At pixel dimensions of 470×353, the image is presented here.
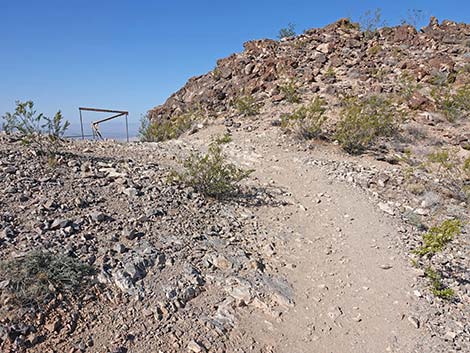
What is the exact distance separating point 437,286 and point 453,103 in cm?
975

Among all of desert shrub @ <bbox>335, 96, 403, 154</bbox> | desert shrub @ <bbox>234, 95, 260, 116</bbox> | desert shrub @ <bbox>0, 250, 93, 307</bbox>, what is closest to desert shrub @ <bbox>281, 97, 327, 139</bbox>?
desert shrub @ <bbox>335, 96, 403, 154</bbox>

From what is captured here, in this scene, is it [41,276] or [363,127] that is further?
[363,127]

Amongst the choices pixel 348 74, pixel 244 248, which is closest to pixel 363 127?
pixel 244 248

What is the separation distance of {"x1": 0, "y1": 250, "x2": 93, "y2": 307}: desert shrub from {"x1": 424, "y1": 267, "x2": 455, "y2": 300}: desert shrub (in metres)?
3.98

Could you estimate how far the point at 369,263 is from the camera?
190 inches

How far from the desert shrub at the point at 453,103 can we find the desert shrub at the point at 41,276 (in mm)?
11810

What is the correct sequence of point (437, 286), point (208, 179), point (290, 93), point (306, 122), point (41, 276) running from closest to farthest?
point (41, 276) < point (437, 286) < point (208, 179) < point (306, 122) < point (290, 93)

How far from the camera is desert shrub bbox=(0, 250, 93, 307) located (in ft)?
10.5

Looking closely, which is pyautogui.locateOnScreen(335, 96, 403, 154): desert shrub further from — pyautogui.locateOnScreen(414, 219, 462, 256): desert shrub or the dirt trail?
pyautogui.locateOnScreen(414, 219, 462, 256): desert shrub

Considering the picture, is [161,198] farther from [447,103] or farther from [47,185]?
[447,103]

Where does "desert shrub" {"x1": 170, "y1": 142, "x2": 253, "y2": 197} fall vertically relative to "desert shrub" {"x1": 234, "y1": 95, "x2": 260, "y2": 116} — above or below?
below

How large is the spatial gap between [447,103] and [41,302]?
12.8 metres

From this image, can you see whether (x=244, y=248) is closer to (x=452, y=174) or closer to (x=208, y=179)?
(x=208, y=179)

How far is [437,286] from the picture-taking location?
4254 mm
